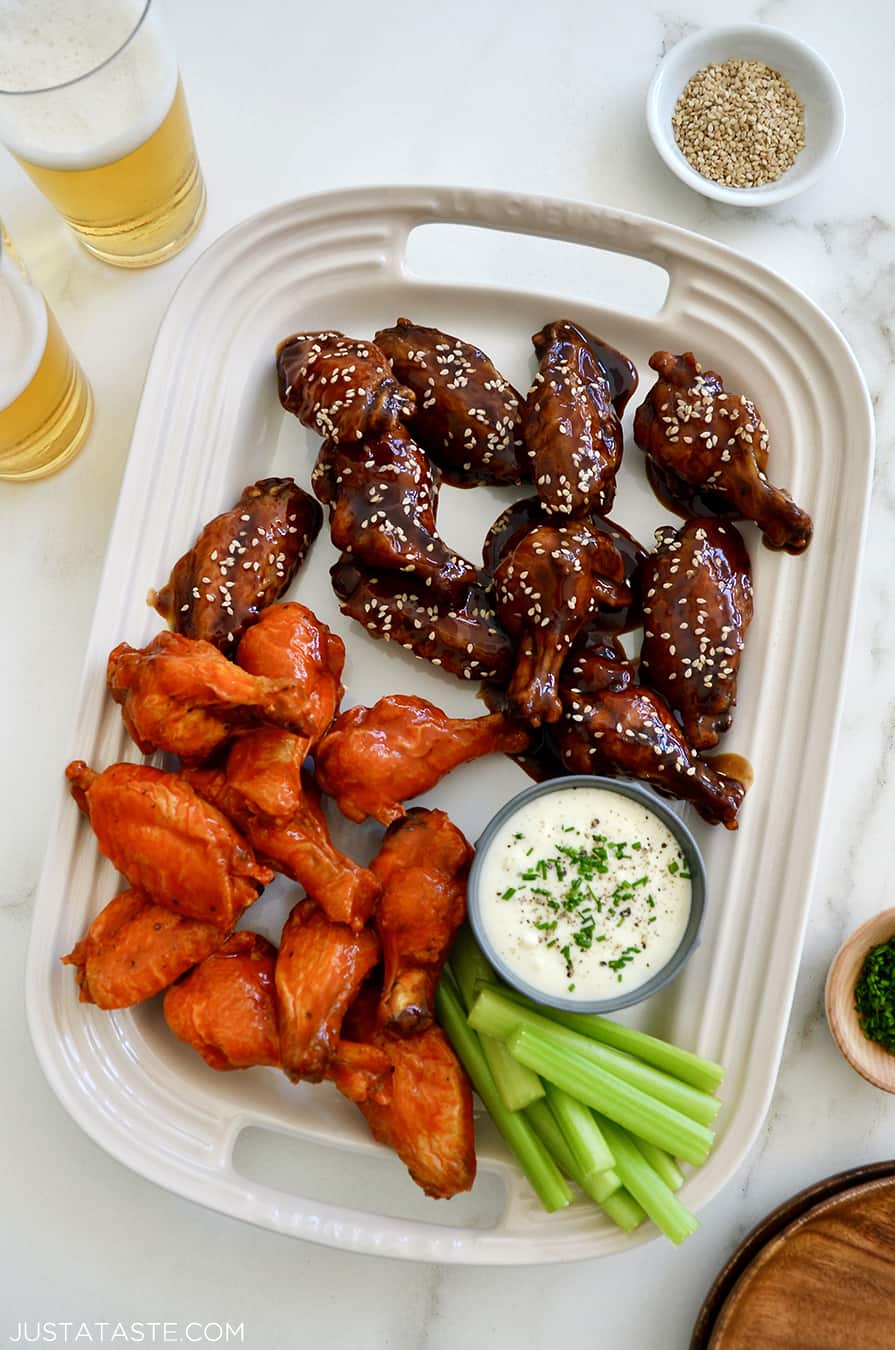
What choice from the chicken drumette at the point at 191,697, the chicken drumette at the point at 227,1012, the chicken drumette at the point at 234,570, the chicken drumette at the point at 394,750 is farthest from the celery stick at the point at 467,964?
the chicken drumette at the point at 234,570

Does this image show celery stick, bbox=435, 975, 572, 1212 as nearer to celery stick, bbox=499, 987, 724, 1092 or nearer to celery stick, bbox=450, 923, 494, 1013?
celery stick, bbox=450, 923, 494, 1013

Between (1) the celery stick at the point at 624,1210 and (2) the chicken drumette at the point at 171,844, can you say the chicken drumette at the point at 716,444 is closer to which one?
(2) the chicken drumette at the point at 171,844

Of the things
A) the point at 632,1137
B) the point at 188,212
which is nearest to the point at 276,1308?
the point at 632,1137

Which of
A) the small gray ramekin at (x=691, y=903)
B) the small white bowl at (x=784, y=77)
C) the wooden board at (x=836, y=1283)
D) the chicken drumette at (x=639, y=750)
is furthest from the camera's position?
the small white bowl at (x=784, y=77)

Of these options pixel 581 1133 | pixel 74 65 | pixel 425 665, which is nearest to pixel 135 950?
pixel 425 665

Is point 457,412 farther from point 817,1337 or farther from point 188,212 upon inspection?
point 817,1337

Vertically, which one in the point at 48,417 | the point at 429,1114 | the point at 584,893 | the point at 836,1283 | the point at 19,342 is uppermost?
the point at 19,342

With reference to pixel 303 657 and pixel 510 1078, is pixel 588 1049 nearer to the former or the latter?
pixel 510 1078
